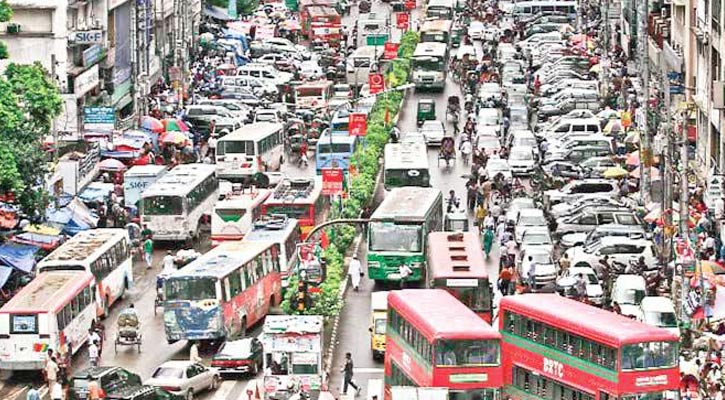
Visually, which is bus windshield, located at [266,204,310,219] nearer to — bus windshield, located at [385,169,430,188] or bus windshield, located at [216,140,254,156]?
bus windshield, located at [385,169,430,188]

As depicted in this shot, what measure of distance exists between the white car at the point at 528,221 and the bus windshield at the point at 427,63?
41.2m

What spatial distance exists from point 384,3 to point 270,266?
91143 millimetres

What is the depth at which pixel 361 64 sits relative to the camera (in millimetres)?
138500

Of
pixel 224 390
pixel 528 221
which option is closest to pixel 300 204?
pixel 528 221

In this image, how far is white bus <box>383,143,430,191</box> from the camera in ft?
337

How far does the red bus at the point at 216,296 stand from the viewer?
78.2 m

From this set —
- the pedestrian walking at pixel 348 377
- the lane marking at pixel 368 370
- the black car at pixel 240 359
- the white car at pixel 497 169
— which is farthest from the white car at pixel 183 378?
the white car at pixel 497 169

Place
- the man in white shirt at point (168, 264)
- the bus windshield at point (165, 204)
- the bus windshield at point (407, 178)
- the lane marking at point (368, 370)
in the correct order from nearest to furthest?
the lane marking at point (368, 370)
the man in white shirt at point (168, 264)
the bus windshield at point (165, 204)
the bus windshield at point (407, 178)

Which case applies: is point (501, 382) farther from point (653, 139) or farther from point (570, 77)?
point (570, 77)

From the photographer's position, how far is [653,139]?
104812 millimetres

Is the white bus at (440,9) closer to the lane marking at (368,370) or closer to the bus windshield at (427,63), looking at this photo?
the bus windshield at (427,63)

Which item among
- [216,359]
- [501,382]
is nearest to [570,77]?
[216,359]

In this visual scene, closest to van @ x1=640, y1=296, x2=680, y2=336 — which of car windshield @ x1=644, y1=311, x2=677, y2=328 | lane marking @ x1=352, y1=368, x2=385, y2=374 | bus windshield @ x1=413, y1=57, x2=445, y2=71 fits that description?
car windshield @ x1=644, y1=311, x2=677, y2=328

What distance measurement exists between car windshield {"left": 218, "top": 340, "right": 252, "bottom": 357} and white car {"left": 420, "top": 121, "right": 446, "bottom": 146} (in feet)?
133
